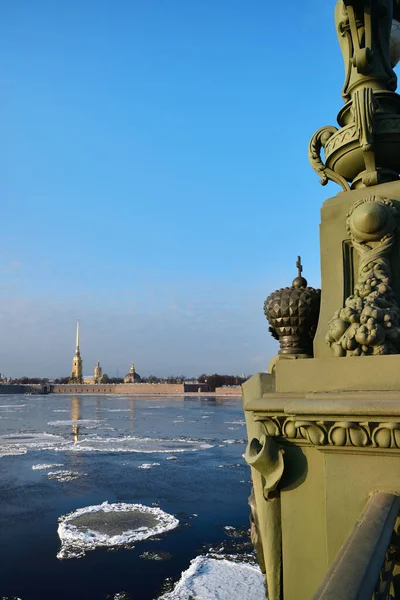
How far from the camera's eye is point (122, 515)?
9.28 meters

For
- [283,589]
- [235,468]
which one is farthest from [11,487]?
[283,589]

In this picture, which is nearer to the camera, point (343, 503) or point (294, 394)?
point (343, 503)

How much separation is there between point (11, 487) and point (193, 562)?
6.59 metres

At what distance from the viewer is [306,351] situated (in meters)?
3.20

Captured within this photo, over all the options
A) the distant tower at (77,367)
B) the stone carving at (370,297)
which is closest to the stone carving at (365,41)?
the stone carving at (370,297)

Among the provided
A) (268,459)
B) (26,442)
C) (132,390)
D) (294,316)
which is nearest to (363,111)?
(294,316)

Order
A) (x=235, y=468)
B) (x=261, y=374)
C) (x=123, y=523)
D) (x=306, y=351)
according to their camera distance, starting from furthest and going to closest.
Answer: (x=235, y=468)
(x=123, y=523)
(x=306, y=351)
(x=261, y=374)

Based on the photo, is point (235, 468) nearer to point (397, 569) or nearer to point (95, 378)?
point (397, 569)

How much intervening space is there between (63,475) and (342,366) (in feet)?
40.3

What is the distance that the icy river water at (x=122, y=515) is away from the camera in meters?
6.49

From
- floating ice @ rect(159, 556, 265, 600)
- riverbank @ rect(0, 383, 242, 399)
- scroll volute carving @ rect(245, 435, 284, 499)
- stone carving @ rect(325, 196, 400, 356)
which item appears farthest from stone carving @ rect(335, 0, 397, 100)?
riverbank @ rect(0, 383, 242, 399)

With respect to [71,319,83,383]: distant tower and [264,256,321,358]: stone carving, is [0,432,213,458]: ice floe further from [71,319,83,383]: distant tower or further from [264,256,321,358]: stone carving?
[71,319,83,383]: distant tower

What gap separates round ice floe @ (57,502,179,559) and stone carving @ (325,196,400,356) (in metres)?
6.68

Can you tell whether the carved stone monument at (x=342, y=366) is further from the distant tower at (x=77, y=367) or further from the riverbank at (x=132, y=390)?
the distant tower at (x=77, y=367)
